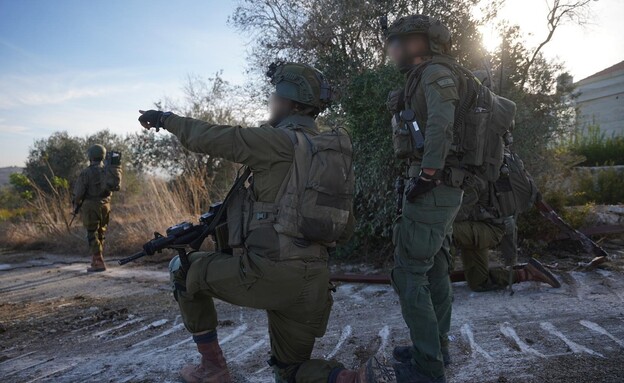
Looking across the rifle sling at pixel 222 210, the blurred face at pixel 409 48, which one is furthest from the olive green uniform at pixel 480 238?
the rifle sling at pixel 222 210

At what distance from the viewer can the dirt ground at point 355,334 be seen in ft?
10.1

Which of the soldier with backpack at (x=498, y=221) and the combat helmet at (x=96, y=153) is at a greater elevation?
the combat helmet at (x=96, y=153)

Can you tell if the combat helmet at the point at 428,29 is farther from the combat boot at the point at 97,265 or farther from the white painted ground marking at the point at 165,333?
the combat boot at the point at 97,265

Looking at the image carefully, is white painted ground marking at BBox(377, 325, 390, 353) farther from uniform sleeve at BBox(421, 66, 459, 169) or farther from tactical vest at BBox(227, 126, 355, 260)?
uniform sleeve at BBox(421, 66, 459, 169)

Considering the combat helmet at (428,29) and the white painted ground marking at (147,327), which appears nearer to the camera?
the combat helmet at (428,29)

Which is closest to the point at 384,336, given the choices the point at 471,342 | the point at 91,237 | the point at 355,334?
the point at 355,334

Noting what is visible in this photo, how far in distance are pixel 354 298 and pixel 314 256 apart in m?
2.47

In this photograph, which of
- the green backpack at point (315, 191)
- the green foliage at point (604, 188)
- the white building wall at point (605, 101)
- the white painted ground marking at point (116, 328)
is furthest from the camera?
the white building wall at point (605, 101)

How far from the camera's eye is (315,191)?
2.52 meters

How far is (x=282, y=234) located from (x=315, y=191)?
0.28 meters

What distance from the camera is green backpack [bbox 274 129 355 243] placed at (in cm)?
248

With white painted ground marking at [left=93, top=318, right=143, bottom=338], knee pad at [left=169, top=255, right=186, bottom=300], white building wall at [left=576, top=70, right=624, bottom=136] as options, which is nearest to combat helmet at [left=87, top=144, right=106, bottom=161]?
white painted ground marking at [left=93, top=318, right=143, bottom=338]

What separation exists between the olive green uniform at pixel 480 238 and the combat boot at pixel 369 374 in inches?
82.9

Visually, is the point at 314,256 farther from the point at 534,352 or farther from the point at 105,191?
the point at 105,191
